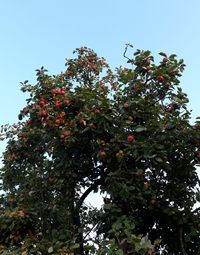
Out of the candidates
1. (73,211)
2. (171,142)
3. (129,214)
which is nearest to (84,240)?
(73,211)

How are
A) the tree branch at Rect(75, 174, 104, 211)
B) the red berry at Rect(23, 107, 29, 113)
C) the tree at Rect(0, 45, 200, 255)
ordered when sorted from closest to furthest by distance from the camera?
the tree at Rect(0, 45, 200, 255) → the tree branch at Rect(75, 174, 104, 211) → the red berry at Rect(23, 107, 29, 113)

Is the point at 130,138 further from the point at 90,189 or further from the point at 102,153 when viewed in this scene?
the point at 90,189

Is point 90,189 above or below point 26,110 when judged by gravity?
below

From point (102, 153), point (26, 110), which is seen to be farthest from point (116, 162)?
point (26, 110)

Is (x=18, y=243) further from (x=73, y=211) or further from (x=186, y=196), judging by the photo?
(x=186, y=196)

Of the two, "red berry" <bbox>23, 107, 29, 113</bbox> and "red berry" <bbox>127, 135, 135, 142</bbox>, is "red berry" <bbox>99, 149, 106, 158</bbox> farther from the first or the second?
"red berry" <bbox>23, 107, 29, 113</bbox>

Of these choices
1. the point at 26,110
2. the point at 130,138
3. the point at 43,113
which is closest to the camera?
the point at 130,138

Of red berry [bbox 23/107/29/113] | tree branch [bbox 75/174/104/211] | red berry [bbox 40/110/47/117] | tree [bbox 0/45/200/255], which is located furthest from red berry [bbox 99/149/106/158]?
red berry [bbox 23/107/29/113]

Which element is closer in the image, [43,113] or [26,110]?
[43,113]

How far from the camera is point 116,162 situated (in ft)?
26.9

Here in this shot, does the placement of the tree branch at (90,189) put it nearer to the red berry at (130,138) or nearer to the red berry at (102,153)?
the red berry at (102,153)

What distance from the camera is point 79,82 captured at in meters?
11.3

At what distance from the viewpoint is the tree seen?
7695mm

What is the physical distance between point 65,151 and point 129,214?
1.80 meters
